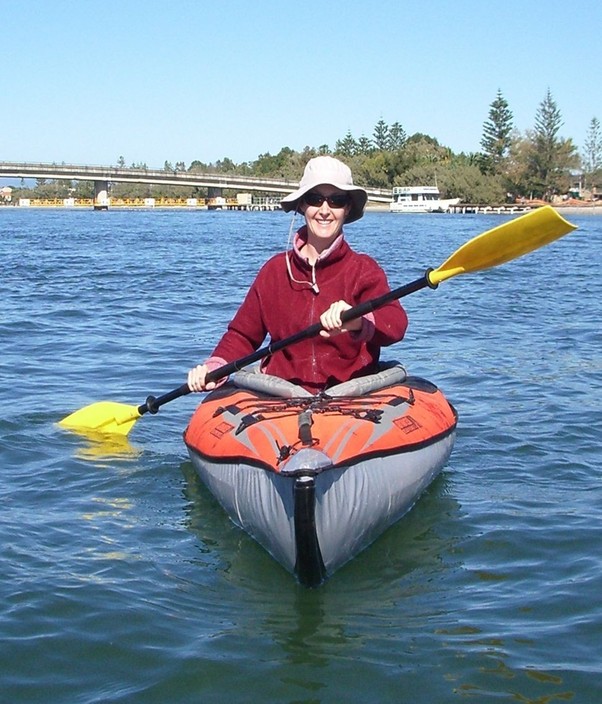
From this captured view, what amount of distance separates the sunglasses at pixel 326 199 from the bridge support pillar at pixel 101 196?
3061 inches

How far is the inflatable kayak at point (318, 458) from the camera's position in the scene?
3.94m

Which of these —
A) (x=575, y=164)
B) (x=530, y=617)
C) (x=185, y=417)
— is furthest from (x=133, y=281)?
(x=575, y=164)

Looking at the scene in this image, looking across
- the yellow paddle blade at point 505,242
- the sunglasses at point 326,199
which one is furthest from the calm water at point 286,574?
the sunglasses at point 326,199

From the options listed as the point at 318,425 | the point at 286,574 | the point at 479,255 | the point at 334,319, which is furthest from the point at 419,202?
the point at 286,574

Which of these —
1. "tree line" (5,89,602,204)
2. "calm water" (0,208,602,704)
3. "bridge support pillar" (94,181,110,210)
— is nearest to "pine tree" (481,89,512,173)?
"tree line" (5,89,602,204)

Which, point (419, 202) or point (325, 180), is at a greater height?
point (325, 180)

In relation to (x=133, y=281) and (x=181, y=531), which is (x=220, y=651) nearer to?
(x=181, y=531)

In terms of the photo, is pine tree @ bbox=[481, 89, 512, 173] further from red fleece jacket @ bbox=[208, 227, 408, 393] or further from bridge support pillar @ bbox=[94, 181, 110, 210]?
red fleece jacket @ bbox=[208, 227, 408, 393]

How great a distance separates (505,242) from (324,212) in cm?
95

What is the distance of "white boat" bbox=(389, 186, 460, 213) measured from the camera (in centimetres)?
7194

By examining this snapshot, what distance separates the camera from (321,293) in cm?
497

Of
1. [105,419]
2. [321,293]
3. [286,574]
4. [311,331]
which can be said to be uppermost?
[321,293]

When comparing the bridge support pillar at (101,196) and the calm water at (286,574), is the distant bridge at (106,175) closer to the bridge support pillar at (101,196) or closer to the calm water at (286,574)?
the bridge support pillar at (101,196)

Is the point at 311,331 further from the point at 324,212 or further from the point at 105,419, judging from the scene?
the point at 105,419
